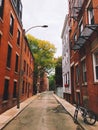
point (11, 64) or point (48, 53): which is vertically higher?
point (48, 53)

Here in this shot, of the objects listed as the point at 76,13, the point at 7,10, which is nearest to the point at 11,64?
the point at 7,10

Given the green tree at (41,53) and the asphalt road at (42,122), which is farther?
the green tree at (41,53)

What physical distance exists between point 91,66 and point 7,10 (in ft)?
28.3

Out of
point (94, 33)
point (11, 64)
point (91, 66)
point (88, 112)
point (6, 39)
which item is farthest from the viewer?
point (11, 64)

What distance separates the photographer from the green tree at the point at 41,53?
49.3 meters

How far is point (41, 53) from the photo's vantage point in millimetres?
50062

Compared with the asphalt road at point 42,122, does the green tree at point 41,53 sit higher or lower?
higher

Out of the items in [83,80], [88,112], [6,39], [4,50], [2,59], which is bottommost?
[88,112]

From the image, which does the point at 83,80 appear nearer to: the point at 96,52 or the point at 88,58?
the point at 88,58

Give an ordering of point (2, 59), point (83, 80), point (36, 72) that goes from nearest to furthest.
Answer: point (2, 59) → point (83, 80) → point (36, 72)

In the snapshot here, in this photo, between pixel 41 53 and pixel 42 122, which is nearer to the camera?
pixel 42 122

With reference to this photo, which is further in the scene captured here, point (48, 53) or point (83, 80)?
point (48, 53)

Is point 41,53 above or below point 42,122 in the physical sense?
above

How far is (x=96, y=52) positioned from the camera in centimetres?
1103
